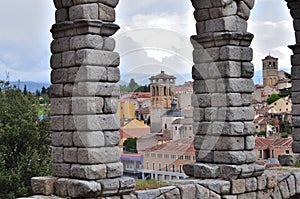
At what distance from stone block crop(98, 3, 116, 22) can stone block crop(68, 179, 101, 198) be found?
2.83 meters

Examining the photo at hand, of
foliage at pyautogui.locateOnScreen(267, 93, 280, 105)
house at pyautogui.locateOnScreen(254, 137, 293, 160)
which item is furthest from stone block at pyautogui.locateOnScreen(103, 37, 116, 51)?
foliage at pyautogui.locateOnScreen(267, 93, 280, 105)

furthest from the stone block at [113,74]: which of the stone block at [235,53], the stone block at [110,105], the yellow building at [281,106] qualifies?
the yellow building at [281,106]

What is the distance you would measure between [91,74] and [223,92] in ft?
11.1

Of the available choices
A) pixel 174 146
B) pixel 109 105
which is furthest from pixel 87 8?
pixel 174 146

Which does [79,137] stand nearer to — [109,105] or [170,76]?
[109,105]

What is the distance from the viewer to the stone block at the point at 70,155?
33.6 feet

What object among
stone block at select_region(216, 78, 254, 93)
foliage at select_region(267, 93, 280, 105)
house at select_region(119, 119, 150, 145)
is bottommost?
house at select_region(119, 119, 150, 145)

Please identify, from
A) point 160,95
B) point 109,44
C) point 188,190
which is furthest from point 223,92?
point 109,44

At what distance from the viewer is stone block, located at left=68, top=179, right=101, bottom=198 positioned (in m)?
9.75

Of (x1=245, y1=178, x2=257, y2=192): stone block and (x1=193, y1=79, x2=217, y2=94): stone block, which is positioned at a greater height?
(x1=193, y1=79, x2=217, y2=94): stone block

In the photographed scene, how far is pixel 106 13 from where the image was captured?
1047cm

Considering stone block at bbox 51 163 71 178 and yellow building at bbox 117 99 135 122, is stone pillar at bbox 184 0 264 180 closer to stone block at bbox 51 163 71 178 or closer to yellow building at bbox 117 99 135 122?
yellow building at bbox 117 99 135 122

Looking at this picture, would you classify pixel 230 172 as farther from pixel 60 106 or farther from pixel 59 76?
pixel 59 76

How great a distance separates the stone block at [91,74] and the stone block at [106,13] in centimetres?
89
